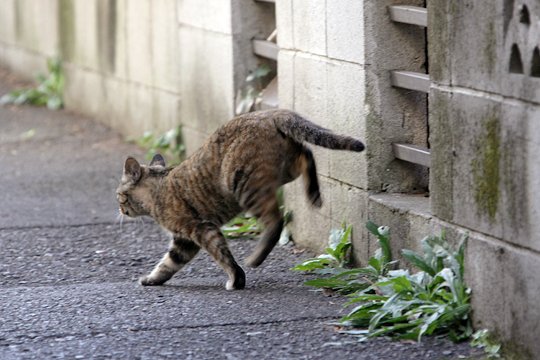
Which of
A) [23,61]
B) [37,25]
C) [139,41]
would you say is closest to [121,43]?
[139,41]

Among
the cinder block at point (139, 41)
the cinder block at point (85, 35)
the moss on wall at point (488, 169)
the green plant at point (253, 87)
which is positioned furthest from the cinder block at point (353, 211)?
the cinder block at point (85, 35)

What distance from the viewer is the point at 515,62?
4996mm

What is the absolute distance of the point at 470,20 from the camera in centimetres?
523

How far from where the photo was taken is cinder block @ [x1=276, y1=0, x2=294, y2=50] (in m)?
7.53

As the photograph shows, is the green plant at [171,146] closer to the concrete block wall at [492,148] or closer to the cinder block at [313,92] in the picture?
the cinder block at [313,92]

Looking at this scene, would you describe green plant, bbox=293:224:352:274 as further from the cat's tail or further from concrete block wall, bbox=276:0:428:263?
the cat's tail

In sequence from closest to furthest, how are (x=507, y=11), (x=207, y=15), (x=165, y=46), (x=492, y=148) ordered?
1. (x=507, y=11)
2. (x=492, y=148)
3. (x=207, y=15)
4. (x=165, y=46)

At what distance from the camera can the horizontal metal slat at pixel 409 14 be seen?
6.14 metres

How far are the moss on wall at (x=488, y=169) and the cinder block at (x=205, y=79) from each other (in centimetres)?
382

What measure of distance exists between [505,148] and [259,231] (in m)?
3.25

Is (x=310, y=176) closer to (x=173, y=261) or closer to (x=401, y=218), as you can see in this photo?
(x=401, y=218)

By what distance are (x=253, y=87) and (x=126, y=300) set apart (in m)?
2.77

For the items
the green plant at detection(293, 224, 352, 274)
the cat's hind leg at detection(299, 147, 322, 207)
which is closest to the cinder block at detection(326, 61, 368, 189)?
the cat's hind leg at detection(299, 147, 322, 207)

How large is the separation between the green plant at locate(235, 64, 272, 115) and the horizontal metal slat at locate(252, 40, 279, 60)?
12cm
